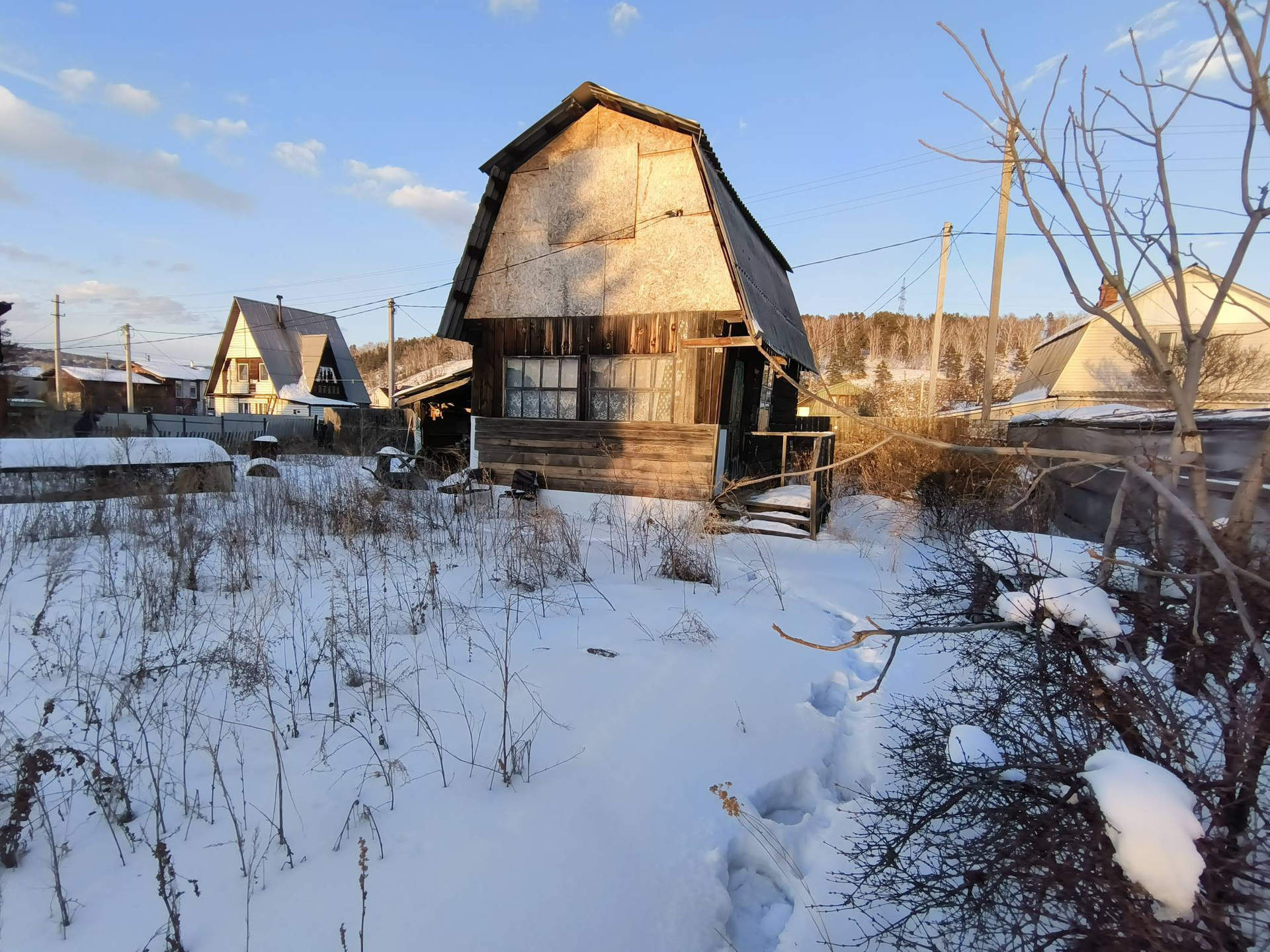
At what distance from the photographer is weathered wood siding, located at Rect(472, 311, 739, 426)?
363 inches

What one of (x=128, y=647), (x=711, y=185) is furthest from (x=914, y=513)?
(x=128, y=647)

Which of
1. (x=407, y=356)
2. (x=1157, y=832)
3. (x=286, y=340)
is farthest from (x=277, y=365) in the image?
(x=407, y=356)

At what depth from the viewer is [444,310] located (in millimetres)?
9938

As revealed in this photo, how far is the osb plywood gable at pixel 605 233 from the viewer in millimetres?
9094

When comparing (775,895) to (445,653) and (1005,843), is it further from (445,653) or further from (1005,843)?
(445,653)

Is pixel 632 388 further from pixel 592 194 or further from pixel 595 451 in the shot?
pixel 592 194

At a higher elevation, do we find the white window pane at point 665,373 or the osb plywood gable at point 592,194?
the osb plywood gable at point 592,194

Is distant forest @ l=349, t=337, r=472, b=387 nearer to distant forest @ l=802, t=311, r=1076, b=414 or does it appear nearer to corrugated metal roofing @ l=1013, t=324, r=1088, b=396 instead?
distant forest @ l=802, t=311, r=1076, b=414

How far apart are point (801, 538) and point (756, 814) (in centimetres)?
601

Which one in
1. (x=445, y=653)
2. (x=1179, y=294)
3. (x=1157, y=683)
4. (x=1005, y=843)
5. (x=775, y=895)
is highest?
(x=1179, y=294)

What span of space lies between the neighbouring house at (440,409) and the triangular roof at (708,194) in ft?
16.4

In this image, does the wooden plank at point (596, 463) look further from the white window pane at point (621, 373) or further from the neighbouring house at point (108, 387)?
the neighbouring house at point (108, 387)

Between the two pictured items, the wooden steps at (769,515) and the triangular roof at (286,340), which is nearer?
the wooden steps at (769,515)

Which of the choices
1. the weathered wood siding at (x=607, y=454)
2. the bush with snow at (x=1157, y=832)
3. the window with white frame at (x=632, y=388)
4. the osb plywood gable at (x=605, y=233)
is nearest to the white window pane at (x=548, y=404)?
the weathered wood siding at (x=607, y=454)
